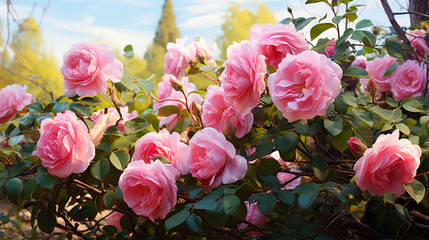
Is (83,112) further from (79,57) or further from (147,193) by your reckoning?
(147,193)

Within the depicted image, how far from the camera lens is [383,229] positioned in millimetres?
1170

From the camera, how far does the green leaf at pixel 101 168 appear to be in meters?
0.79

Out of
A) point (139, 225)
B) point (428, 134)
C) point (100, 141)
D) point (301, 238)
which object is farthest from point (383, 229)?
point (100, 141)

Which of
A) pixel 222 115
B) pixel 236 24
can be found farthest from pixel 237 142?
pixel 236 24

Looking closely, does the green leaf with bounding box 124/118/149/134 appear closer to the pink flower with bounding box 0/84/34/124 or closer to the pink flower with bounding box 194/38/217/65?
the pink flower with bounding box 194/38/217/65

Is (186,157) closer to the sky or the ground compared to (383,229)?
closer to the sky

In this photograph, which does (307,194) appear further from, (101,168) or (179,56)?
(179,56)

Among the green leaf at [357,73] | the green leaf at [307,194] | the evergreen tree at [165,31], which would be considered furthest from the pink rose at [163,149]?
the evergreen tree at [165,31]

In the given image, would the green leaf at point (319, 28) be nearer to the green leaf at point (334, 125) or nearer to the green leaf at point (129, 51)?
the green leaf at point (334, 125)

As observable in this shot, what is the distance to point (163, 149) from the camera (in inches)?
30.9

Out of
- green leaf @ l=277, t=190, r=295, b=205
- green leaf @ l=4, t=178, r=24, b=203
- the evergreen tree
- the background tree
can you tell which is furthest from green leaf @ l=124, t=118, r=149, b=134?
the evergreen tree

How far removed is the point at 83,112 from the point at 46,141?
10 centimetres

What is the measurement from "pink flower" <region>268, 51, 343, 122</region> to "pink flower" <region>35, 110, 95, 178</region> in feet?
1.28

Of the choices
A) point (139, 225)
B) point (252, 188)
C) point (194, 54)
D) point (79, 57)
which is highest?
point (79, 57)
